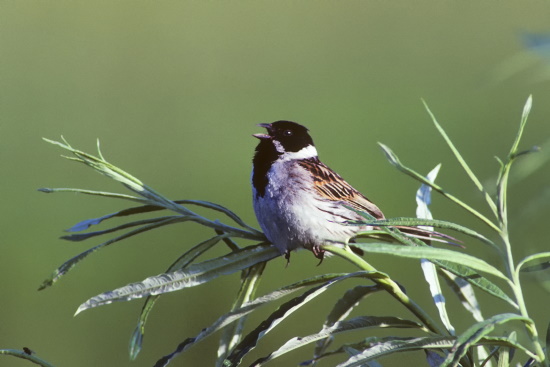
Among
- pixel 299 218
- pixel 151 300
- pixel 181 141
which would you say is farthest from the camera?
pixel 181 141

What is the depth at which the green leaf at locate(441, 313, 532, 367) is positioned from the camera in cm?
60

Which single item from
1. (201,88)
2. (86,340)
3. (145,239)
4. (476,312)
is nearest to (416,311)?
(476,312)

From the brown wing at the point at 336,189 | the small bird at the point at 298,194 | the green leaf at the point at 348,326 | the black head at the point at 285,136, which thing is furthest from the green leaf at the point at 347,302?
the black head at the point at 285,136

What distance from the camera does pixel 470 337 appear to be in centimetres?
62

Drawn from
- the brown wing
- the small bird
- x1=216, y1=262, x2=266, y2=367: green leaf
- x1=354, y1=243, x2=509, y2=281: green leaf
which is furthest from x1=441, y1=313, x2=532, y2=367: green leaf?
the brown wing

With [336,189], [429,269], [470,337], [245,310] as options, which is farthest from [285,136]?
[470,337]

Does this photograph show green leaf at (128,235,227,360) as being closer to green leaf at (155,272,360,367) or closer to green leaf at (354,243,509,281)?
green leaf at (155,272,360,367)

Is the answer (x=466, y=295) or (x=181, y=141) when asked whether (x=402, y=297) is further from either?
(x=181, y=141)

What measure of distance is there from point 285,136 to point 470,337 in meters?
1.03

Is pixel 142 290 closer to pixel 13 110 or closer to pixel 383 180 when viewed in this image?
pixel 383 180

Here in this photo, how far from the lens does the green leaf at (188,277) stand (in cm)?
76

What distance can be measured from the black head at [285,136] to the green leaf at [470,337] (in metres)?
0.98

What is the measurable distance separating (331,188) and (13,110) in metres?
4.89

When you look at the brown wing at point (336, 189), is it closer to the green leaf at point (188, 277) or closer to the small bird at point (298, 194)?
the small bird at point (298, 194)
